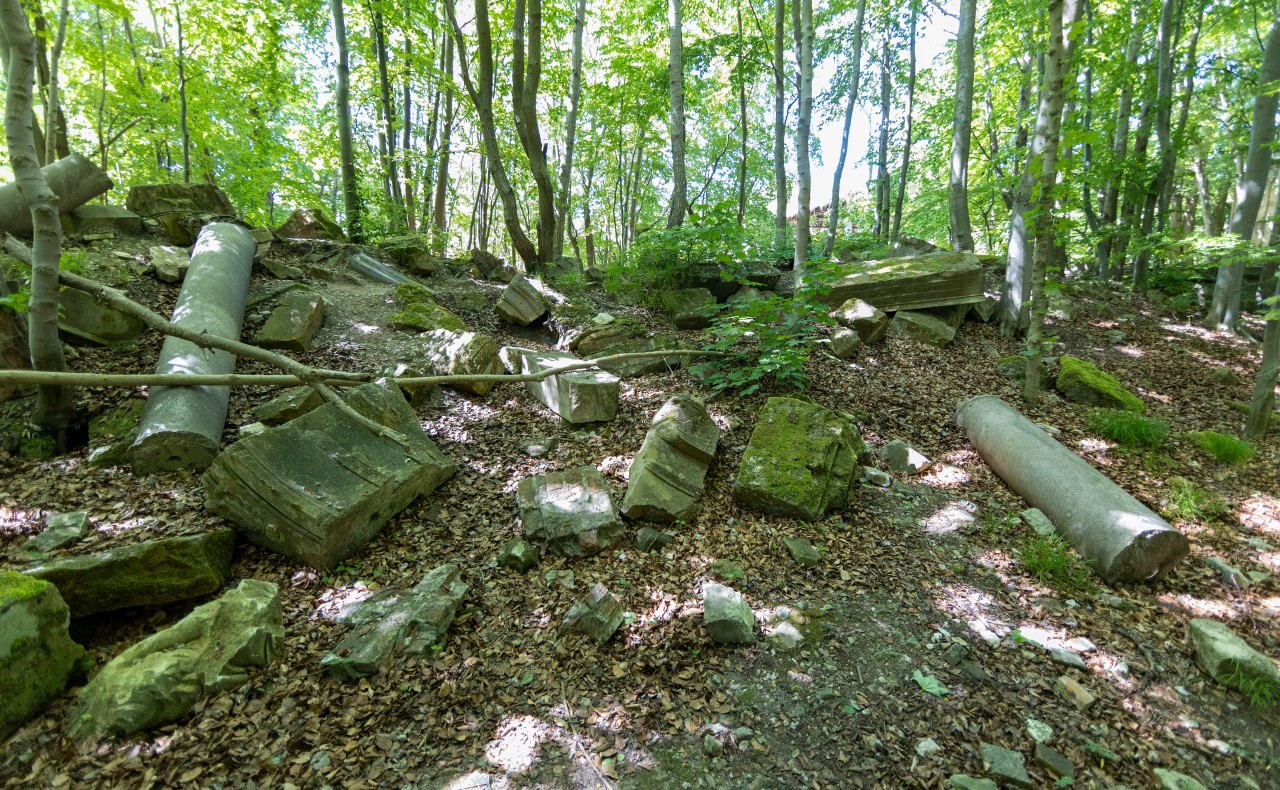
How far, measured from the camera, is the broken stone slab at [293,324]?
532 cm

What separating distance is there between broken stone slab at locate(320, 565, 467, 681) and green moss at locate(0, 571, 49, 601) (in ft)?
3.74

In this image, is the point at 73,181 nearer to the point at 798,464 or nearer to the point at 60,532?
the point at 60,532

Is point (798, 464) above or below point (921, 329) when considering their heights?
below

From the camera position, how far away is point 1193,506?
13.3ft

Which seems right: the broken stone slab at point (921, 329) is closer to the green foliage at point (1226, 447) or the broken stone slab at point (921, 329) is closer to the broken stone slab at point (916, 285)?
the broken stone slab at point (916, 285)

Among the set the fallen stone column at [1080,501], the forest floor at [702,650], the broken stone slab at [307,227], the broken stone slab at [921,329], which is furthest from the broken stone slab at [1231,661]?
the broken stone slab at [307,227]

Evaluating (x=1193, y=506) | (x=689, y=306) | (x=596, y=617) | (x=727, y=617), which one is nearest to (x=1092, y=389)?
(x=1193, y=506)

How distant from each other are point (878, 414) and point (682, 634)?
11.5ft

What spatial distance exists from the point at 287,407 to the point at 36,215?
1895mm

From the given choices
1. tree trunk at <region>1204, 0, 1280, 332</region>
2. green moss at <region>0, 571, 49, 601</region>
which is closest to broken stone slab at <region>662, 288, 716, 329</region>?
green moss at <region>0, 571, 49, 601</region>

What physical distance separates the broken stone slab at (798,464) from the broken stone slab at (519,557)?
1583 mm

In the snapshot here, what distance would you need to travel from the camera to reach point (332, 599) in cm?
299

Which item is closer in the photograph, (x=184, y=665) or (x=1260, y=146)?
(x=184, y=665)

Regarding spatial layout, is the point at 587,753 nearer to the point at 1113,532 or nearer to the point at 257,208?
the point at 1113,532
